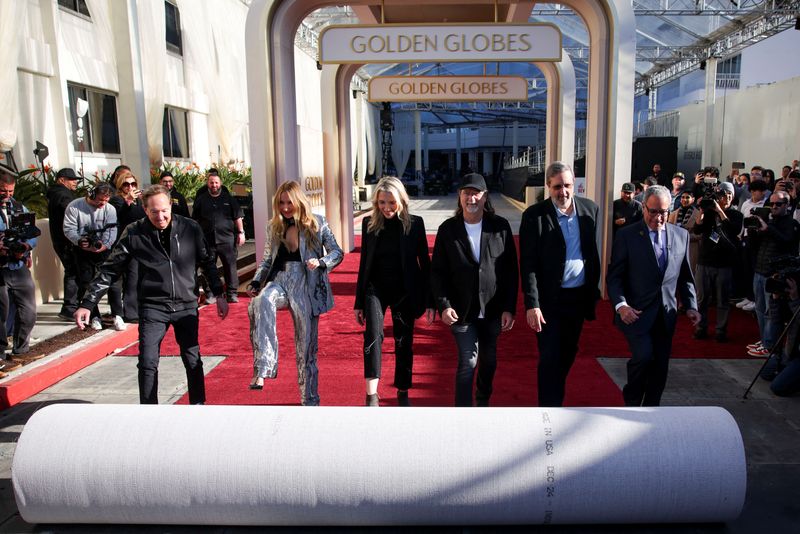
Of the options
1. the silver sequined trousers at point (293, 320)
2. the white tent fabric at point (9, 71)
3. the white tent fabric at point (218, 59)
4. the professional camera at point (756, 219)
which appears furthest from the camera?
the white tent fabric at point (218, 59)

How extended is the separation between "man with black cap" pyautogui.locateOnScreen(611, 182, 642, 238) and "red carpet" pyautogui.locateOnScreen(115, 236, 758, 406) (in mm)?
1126

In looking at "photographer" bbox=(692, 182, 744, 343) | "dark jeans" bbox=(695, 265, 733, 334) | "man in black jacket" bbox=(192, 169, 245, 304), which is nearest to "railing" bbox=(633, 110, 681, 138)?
"photographer" bbox=(692, 182, 744, 343)

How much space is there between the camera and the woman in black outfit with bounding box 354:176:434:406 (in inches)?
170

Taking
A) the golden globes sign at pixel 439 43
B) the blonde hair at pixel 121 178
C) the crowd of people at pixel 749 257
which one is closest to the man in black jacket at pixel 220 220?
the blonde hair at pixel 121 178

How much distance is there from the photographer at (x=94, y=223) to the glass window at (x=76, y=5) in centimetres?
687

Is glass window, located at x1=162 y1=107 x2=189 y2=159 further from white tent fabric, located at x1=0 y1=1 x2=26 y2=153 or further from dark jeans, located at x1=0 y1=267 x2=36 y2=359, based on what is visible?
dark jeans, located at x1=0 y1=267 x2=36 y2=359

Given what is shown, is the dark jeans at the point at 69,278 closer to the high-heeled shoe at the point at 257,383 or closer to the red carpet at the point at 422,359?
the red carpet at the point at 422,359

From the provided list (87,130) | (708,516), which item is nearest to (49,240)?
(87,130)

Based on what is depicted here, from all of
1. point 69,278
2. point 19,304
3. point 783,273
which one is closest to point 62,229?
point 69,278

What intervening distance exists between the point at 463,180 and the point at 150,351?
7.69 ft

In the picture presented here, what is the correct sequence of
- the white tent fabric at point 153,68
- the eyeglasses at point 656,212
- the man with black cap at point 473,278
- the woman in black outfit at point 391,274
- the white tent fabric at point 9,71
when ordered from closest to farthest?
1. the eyeglasses at point 656,212
2. the man with black cap at point 473,278
3. the woman in black outfit at point 391,274
4. the white tent fabric at point 9,71
5. the white tent fabric at point 153,68

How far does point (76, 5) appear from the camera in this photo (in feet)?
39.5

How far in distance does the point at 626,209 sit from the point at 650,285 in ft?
13.7

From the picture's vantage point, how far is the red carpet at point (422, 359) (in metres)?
4.90
